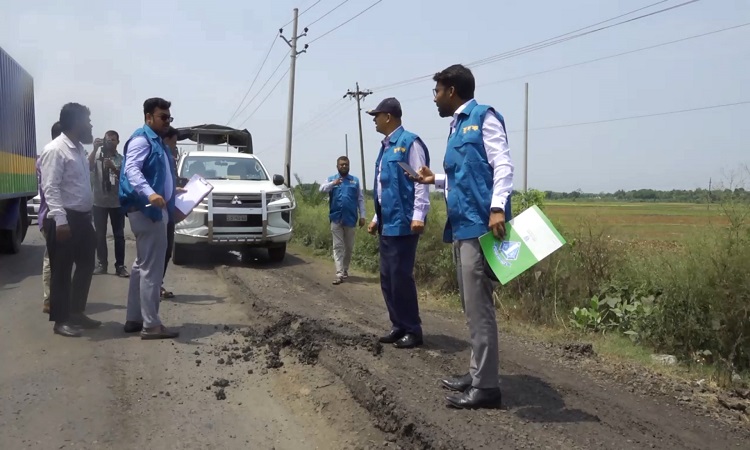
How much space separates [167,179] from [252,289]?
8.50 ft

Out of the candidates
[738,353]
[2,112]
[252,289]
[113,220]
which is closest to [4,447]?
[252,289]

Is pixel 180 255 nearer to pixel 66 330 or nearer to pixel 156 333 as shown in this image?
pixel 66 330

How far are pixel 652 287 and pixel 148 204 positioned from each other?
4.67m

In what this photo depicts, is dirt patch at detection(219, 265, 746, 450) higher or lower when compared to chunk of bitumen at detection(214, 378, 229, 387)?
higher

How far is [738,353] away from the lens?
5.30 meters

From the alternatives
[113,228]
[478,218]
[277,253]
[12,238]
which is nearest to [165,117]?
[478,218]

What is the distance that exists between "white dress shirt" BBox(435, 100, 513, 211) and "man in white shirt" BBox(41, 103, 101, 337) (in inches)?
151

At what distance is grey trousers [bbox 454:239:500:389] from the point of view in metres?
3.97

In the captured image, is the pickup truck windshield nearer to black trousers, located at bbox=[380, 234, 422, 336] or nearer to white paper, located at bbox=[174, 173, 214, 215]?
white paper, located at bbox=[174, 173, 214, 215]

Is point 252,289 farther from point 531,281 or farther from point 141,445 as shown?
point 141,445

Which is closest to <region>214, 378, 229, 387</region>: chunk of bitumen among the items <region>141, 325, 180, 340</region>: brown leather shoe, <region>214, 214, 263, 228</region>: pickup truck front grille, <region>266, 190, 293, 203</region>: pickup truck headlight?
<region>141, 325, 180, 340</region>: brown leather shoe

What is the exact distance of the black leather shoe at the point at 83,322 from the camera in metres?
6.22

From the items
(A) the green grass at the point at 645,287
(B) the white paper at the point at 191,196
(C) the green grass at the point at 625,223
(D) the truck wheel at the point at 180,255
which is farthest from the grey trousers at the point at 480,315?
(D) the truck wheel at the point at 180,255

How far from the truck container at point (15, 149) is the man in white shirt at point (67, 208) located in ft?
18.2
